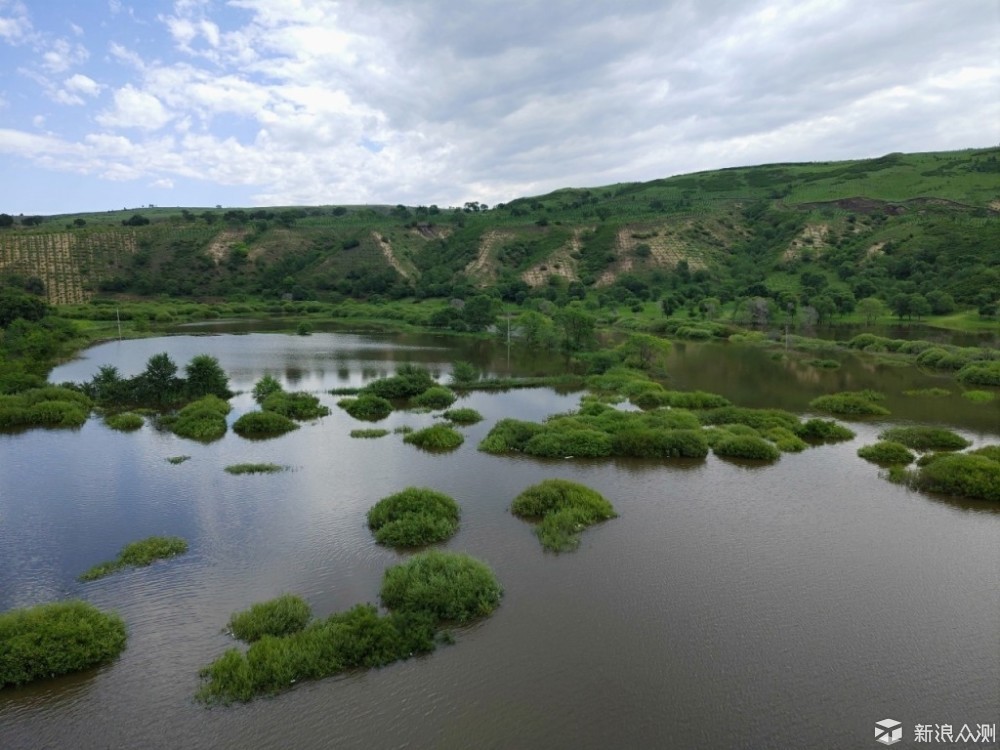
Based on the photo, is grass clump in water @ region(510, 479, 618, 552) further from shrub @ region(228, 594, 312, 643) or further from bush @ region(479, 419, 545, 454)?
shrub @ region(228, 594, 312, 643)

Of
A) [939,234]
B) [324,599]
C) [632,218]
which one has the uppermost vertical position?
[632,218]

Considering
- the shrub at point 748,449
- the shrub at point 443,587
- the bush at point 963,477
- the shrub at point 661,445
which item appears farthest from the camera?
the shrub at point 661,445

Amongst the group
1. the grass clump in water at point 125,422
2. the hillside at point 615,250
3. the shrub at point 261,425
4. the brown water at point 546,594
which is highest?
the hillside at point 615,250

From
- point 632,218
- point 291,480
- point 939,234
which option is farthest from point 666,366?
point 632,218

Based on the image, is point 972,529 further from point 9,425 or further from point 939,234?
point 939,234

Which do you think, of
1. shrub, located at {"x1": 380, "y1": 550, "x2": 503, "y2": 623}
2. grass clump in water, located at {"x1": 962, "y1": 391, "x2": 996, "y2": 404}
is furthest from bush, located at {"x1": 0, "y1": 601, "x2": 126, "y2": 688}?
grass clump in water, located at {"x1": 962, "y1": 391, "x2": 996, "y2": 404}

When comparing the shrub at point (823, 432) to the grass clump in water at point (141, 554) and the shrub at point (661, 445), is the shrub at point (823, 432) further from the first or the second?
the grass clump in water at point (141, 554)

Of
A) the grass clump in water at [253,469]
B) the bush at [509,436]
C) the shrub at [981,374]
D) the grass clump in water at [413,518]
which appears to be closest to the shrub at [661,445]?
the bush at [509,436]

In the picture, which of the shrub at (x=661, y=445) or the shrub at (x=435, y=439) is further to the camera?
the shrub at (x=435, y=439)
